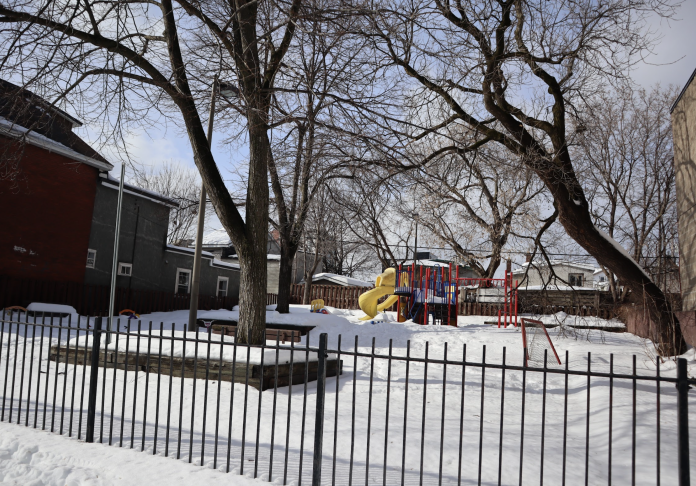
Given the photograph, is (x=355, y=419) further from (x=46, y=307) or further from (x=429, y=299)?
(x=429, y=299)

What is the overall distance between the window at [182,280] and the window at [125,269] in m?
3.57

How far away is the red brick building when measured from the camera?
673 inches

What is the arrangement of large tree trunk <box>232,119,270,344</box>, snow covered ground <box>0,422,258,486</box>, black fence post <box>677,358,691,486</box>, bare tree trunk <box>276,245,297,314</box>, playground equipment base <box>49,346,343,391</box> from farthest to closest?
1. bare tree trunk <box>276,245,297,314</box>
2. large tree trunk <box>232,119,270,344</box>
3. playground equipment base <box>49,346,343,391</box>
4. snow covered ground <box>0,422,258,486</box>
5. black fence post <box>677,358,691,486</box>

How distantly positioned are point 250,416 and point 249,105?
4516mm

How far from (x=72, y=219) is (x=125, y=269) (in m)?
3.68

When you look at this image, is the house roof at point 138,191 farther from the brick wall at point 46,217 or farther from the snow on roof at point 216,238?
the snow on roof at point 216,238

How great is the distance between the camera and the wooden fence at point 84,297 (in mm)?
16859

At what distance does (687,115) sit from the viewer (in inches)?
470

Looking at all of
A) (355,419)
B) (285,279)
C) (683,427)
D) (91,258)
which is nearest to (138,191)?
(91,258)

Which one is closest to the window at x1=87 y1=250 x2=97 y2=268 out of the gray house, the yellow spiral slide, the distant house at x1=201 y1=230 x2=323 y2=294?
the gray house

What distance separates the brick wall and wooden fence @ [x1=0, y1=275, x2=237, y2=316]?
0.61m

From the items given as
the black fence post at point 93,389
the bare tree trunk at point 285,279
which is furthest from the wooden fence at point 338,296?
the black fence post at point 93,389

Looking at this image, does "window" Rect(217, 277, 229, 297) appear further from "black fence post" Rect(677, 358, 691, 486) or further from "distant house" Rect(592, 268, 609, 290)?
"black fence post" Rect(677, 358, 691, 486)

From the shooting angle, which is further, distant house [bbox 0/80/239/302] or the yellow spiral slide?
the yellow spiral slide
